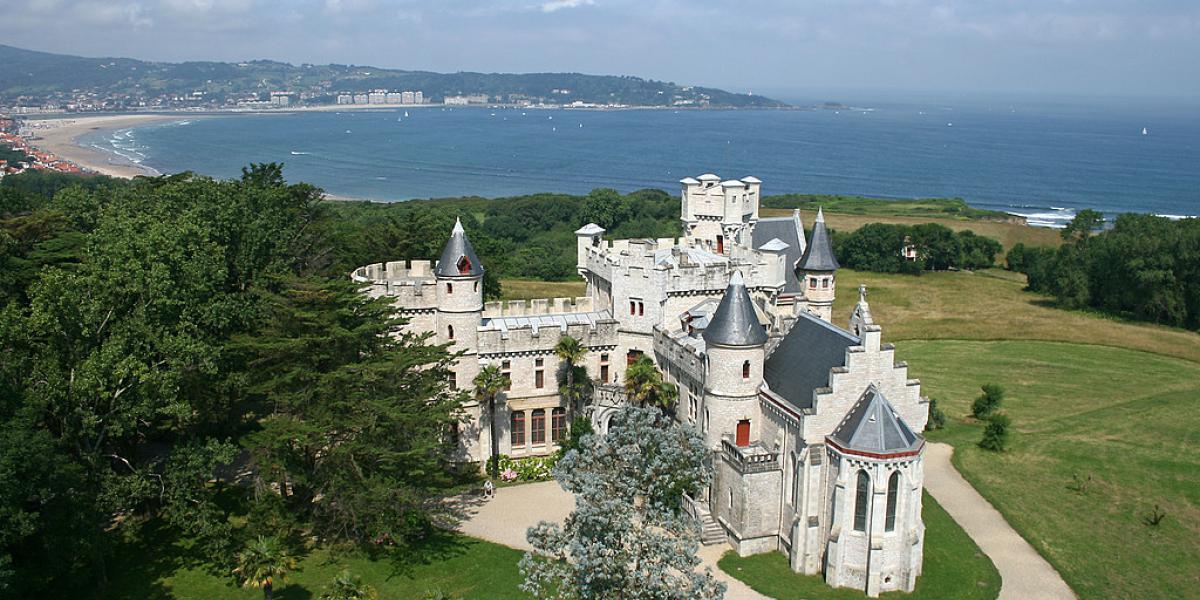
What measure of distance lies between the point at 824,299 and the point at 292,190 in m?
32.7

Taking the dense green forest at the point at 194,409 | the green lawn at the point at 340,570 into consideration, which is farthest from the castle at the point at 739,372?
the green lawn at the point at 340,570

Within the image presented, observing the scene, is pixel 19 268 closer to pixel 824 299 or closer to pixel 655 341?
pixel 655 341

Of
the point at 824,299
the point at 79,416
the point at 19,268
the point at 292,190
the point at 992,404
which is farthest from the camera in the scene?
the point at 292,190

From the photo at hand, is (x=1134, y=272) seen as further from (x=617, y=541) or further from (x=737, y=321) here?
(x=617, y=541)

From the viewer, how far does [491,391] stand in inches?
1414

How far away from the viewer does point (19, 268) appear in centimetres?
3453

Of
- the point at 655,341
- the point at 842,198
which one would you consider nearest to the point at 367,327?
the point at 655,341

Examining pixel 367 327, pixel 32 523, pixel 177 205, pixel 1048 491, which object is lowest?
pixel 1048 491

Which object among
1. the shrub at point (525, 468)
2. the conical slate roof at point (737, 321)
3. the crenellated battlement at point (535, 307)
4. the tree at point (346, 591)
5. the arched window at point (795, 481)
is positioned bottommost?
the shrub at point (525, 468)

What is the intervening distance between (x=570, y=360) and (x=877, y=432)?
1388 cm

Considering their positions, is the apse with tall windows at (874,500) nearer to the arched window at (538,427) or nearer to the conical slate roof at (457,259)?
the arched window at (538,427)

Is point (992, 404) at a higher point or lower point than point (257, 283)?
lower

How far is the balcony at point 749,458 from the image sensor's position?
98.7ft

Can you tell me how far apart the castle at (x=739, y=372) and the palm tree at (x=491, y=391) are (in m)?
0.29
